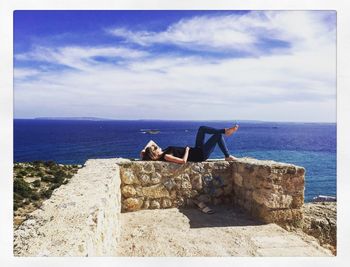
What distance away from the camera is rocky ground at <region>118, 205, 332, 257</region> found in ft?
12.9

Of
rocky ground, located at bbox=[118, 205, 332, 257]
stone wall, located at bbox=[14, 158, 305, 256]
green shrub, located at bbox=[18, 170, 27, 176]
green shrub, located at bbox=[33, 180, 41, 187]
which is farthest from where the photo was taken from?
green shrub, located at bbox=[18, 170, 27, 176]

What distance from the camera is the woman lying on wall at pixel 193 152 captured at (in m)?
5.16

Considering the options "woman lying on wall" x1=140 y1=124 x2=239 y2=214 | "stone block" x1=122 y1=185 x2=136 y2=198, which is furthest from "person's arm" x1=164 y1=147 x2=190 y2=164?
"stone block" x1=122 y1=185 x2=136 y2=198

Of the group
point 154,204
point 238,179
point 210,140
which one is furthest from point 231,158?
point 154,204

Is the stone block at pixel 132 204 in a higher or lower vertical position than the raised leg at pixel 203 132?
lower

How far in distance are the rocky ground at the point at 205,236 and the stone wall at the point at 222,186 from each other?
0.17 m

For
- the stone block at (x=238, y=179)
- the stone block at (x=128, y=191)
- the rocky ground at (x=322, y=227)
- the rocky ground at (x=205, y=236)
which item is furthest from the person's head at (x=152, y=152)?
the rocky ground at (x=322, y=227)

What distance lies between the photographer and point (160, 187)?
518 centimetres

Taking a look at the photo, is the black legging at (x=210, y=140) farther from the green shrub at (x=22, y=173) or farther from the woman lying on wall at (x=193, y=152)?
the green shrub at (x=22, y=173)

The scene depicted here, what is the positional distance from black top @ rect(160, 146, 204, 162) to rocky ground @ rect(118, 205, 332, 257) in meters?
0.77

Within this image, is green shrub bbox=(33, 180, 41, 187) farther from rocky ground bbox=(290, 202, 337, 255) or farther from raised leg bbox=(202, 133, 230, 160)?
rocky ground bbox=(290, 202, 337, 255)

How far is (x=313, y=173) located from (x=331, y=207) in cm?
2036
